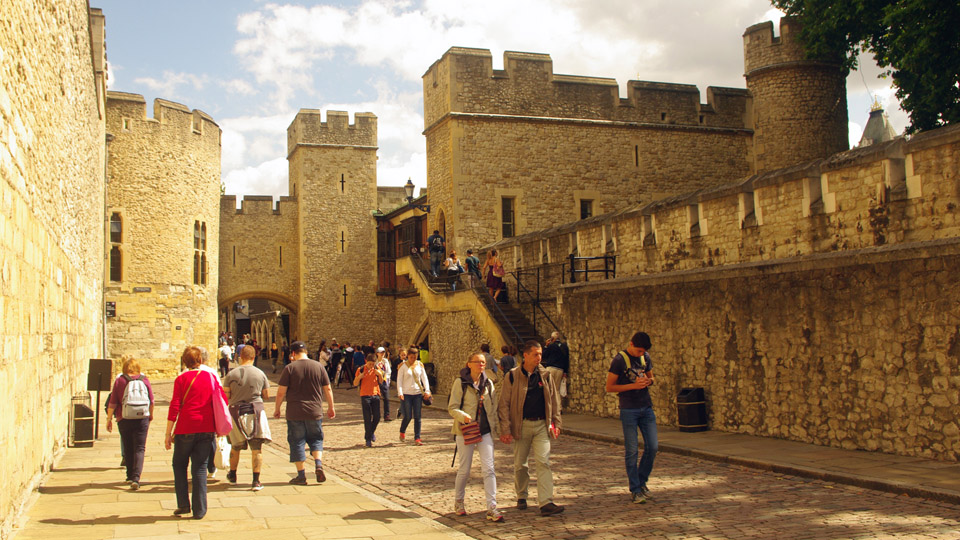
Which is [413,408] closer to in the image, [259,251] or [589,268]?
[589,268]

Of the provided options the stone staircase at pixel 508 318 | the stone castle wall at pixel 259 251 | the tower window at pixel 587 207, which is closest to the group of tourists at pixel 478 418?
the stone staircase at pixel 508 318

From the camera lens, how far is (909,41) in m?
19.0

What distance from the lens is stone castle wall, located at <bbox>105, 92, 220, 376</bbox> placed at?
1179 inches

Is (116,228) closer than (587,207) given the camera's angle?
No

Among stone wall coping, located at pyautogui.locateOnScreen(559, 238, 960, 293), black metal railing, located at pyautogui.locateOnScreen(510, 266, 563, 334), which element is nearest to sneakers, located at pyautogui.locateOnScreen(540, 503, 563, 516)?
stone wall coping, located at pyautogui.locateOnScreen(559, 238, 960, 293)

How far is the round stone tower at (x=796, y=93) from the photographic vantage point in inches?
1029

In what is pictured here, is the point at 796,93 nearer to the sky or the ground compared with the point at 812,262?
nearer to the sky

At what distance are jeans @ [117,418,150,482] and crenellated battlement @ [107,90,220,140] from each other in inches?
888

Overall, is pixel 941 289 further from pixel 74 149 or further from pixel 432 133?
pixel 432 133

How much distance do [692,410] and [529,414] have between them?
20.1ft

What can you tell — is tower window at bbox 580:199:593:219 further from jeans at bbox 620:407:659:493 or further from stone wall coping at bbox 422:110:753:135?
jeans at bbox 620:407:659:493

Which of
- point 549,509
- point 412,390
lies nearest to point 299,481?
point 549,509

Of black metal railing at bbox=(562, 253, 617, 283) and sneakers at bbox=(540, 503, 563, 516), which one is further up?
black metal railing at bbox=(562, 253, 617, 283)

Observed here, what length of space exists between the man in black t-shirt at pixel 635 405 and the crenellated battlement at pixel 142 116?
25783 millimetres
